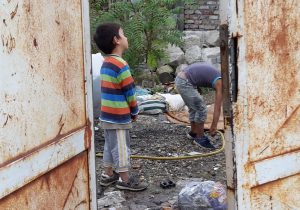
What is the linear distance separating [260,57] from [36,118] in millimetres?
895

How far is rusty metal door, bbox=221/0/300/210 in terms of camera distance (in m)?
1.88

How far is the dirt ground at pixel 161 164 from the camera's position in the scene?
14.5 feet

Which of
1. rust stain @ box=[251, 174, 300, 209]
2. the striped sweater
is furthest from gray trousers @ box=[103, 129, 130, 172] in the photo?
rust stain @ box=[251, 174, 300, 209]

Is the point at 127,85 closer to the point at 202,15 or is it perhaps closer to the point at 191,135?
the point at 191,135

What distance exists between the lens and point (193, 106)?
595cm

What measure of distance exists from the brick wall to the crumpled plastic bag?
262 inches

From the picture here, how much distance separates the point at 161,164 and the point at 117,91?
1214 millimetres

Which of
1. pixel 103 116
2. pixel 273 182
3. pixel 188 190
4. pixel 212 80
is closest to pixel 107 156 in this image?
pixel 103 116

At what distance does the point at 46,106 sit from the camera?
1.99 metres

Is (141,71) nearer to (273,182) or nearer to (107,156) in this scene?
(107,156)

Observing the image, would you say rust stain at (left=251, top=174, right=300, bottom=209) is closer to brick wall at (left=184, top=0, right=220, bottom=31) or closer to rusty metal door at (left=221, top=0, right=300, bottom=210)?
rusty metal door at (left=221, top=0, right=300, bottom=210)

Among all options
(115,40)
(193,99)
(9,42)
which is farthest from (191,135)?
(9,42)

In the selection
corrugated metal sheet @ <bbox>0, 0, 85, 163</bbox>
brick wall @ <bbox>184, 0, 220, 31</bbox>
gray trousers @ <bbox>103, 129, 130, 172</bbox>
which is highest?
brick wall @ <bbox>184, 0, 220, 31</bbox>

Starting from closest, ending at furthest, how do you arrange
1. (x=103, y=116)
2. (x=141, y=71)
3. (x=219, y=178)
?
1. (x=103, y=116)
2. (x=219, y=178)
3. (x=141, y=71)
